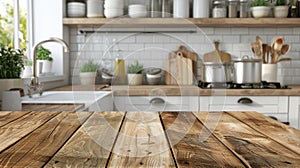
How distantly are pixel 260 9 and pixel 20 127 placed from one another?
297 centimetres

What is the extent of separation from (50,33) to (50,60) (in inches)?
13.9

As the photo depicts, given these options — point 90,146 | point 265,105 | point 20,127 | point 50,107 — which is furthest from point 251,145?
point 265,105

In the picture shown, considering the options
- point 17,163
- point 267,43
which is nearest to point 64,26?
point 267,43

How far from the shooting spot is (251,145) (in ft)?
2.87

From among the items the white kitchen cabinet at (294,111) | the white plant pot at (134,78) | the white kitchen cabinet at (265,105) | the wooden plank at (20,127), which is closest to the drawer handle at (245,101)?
the white kitchen cabinet at (265,105)

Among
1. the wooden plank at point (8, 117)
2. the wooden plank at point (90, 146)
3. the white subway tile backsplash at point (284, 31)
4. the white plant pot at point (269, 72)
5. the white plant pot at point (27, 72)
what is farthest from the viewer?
the white subway tile backsplash at point (284, 31)

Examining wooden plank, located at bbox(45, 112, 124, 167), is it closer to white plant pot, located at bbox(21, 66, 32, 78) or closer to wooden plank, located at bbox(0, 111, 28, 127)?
wooden plank, located at bbox(0, 111, 28, 127)

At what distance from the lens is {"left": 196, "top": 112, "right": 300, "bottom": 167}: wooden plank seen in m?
0.72

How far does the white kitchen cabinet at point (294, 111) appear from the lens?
3213mm

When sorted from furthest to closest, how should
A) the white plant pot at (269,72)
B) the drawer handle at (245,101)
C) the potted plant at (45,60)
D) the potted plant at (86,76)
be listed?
the white plant pot at (269,72) < the potted plant at (45,60) < the drawer handle at (245,101) < the potted plant at (86,76)

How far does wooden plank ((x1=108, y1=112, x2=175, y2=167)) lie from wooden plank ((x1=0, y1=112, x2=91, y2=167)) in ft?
0.45

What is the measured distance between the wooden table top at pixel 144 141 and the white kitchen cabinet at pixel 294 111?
2.02 metres

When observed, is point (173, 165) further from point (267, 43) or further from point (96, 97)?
point (267, 43)

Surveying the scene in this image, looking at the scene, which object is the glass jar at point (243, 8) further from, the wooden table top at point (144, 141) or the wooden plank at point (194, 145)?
the wooden plank at point (194, 145)
